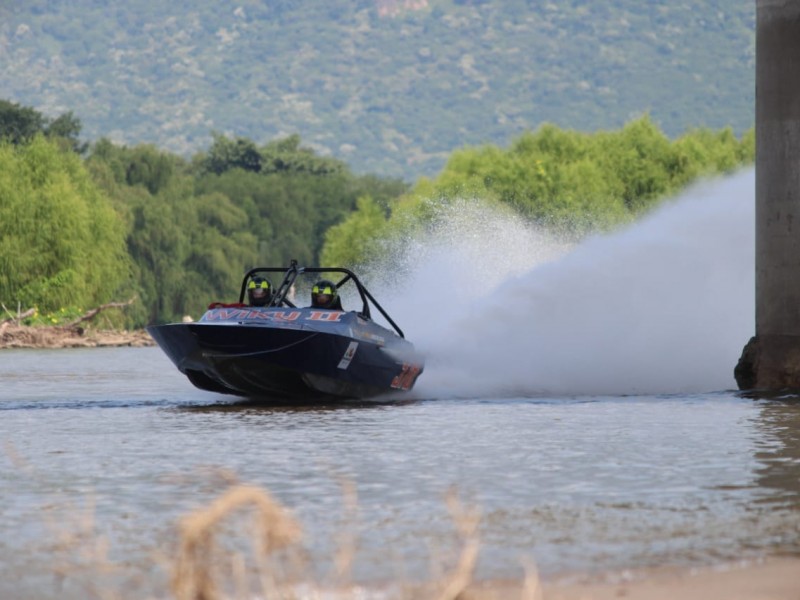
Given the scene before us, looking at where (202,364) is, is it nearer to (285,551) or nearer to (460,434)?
(460,434)

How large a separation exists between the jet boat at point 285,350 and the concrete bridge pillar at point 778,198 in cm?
491

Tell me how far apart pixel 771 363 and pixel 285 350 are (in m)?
6.40

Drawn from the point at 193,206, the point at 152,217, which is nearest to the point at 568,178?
the point at 152,217

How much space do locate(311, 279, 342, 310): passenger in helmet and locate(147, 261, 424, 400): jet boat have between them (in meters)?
0.17

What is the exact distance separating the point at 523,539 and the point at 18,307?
48.9 m

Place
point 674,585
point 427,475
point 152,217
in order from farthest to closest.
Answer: point 152,217 → point 427,475 → point 674,585

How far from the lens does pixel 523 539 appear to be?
31.3 ft

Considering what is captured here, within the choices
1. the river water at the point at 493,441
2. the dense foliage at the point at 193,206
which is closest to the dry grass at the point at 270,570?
the river water at the point at 493,441

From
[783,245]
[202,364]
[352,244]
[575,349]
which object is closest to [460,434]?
[202,364]

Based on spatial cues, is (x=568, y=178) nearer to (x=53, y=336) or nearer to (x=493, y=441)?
(x=53, y=336)

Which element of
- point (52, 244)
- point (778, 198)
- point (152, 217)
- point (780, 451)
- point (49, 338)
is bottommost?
point (780, 451)

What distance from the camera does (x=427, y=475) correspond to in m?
12.8

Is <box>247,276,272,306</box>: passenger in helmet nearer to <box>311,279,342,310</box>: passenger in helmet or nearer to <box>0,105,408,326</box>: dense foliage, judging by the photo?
<box>311,279,342,310</box>: passenger in helmet

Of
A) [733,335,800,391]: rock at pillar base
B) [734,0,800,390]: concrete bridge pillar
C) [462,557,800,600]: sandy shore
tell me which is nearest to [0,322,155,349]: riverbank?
[733,335,800,391]: rock at pillar base
